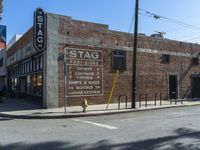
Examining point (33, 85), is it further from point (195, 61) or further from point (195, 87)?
point (195, 61)

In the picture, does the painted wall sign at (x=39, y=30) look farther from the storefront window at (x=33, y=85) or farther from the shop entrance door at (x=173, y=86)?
the shop entrance door at (x=173, y=86)

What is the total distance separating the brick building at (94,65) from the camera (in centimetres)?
2103

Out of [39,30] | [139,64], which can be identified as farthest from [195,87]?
[39,30]

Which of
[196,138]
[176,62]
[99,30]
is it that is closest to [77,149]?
[196,138]

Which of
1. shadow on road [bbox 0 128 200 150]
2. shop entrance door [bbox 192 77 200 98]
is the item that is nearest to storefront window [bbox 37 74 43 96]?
shadow on road [bbox 0 128 200 150]

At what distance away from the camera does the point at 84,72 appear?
73.0 feet

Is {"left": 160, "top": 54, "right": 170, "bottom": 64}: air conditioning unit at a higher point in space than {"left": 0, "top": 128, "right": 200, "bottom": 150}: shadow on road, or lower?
higher

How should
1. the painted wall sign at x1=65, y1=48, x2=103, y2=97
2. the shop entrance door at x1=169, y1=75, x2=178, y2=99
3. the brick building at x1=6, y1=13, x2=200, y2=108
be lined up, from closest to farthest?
the brick building at x1=6, y1=13, x2=200, y2=108
the painted wall sign at x1=65, y1=48, x2=103, y2=97
the shop entrance door at x1=169, y1=75, x2=178, y2=99

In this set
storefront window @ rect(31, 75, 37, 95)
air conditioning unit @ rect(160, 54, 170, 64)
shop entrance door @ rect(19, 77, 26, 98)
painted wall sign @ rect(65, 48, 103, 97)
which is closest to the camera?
painted wall sign @ rect(65, 48, 103, 97)

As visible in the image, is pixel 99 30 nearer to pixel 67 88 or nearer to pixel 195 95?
pixel 67 88

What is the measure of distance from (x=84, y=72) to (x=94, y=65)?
106 cm

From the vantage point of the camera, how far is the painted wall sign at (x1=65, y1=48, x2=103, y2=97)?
70.9ft

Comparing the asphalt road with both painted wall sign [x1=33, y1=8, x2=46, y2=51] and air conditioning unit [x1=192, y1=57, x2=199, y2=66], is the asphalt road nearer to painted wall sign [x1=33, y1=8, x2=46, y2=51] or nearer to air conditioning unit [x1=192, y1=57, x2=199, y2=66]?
painted wall sign [x1=33, y1=8, x2=46, y2=51]

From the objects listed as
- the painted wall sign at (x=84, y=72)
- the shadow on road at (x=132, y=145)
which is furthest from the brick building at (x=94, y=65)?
the shadow on road at (x=132, y=145)
